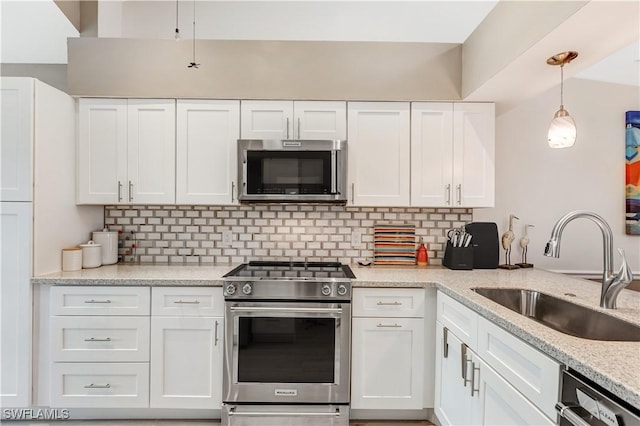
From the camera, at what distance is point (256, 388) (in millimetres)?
2242

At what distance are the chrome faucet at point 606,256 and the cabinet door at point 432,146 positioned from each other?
1127 mm

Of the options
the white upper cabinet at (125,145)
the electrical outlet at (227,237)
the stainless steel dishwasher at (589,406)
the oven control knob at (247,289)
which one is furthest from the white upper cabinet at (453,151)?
the white upper cabinet at (125,145)

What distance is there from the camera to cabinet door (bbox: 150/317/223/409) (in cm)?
228

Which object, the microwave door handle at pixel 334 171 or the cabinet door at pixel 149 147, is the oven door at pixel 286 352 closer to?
the microwave door handle at pixel 334 171

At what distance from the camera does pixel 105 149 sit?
262 centimetres

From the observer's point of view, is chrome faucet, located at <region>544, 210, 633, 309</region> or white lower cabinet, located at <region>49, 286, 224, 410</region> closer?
chrome faucet, located at <region>544, 210, 633, 309</region>

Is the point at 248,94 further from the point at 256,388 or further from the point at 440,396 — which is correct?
the point at 440,396

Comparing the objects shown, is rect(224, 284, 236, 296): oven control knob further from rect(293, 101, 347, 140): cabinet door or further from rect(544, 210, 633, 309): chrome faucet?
rect(544, 210, 633, 309): chrome faucet

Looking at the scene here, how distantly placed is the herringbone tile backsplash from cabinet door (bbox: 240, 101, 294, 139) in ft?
2.04

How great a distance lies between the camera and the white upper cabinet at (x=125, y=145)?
2621 mm

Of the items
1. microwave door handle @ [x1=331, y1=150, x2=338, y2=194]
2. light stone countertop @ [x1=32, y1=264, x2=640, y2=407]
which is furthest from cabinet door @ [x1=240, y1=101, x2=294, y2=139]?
light stone countertop @ [x1=32, y1=264, x2=640, y2=407]

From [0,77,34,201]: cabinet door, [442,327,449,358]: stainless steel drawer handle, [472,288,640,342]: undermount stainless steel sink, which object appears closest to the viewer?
[472,288,640,342]: undermount stainless steel sink

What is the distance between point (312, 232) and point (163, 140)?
133cm

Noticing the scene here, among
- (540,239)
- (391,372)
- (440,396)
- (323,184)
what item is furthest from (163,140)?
(540,239)
